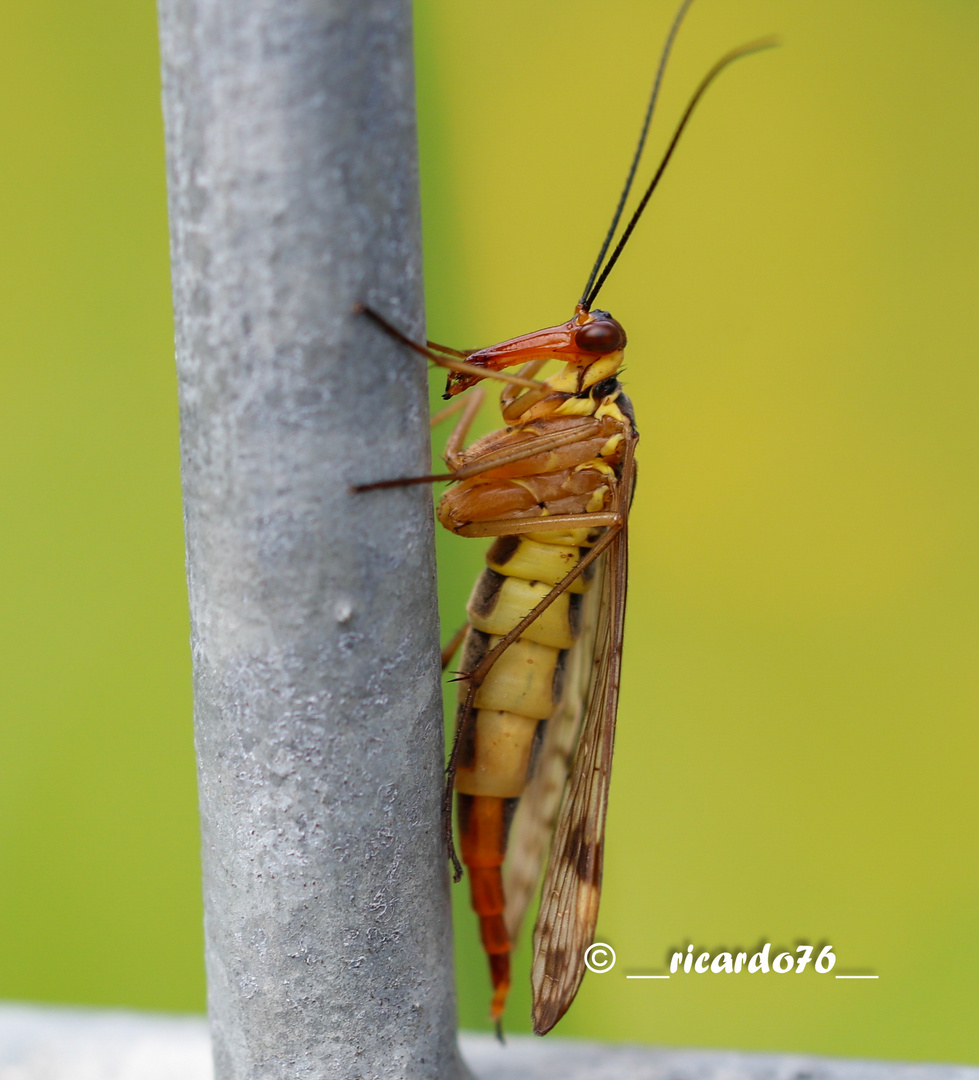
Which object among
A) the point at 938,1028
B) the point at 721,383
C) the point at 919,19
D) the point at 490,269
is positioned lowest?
the point at 938,1028

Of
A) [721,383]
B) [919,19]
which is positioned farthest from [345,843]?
[919,19]

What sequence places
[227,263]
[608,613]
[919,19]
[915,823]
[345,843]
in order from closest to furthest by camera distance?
[227,263] → [345,843] → [608,613] → [919,19] → [915,823]

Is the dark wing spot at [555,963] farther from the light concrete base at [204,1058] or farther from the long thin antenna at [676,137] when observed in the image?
the long thin antenna at [676,137]

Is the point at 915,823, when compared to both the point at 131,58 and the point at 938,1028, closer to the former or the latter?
the point at 938,1028

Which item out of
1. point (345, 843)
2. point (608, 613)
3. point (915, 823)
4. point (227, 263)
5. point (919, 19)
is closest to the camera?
point (227, 263)

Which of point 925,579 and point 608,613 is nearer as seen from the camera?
point 608,613

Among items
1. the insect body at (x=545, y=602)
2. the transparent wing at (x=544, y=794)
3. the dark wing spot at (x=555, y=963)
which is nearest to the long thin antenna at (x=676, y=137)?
the insect body at (x=545, y=602)

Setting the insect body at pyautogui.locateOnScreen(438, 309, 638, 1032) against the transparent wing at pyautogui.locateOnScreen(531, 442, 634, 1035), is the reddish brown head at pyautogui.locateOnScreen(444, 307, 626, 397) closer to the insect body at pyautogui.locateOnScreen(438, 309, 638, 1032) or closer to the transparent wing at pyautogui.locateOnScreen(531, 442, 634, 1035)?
the insect body at pyautogui.locateOnScreen(438, 309, 638, 1032)
